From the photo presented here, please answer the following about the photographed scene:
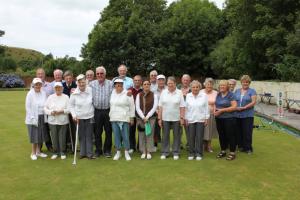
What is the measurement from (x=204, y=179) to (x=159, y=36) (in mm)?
34650

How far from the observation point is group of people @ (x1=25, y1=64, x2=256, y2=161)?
738 centimetres

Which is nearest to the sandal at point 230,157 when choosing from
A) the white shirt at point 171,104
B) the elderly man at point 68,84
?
the white shirt at point 171,104

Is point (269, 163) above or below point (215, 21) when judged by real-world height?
below

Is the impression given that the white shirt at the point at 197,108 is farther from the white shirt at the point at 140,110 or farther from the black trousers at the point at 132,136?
the black trousers at the point at 132,136

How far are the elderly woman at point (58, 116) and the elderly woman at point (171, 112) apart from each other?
2.00m

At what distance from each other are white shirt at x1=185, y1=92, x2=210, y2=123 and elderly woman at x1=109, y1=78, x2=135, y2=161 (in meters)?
1.20

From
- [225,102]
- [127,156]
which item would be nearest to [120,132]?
[127,156]

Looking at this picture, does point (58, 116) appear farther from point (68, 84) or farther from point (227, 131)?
point (227, 131)

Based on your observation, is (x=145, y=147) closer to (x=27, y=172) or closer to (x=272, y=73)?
(x=27, y=172)

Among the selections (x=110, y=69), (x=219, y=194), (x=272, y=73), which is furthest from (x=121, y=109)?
(x=110, y=69)

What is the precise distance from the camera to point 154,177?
6.21 metres

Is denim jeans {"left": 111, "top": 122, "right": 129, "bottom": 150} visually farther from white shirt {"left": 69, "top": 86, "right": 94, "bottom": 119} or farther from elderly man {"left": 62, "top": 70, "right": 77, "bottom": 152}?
elderly man {"left": 62, "top": 70, "right": 77, "bottom": 152}

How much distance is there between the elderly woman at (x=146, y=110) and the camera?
298 inches

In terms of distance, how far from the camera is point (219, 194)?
17.6 ft
